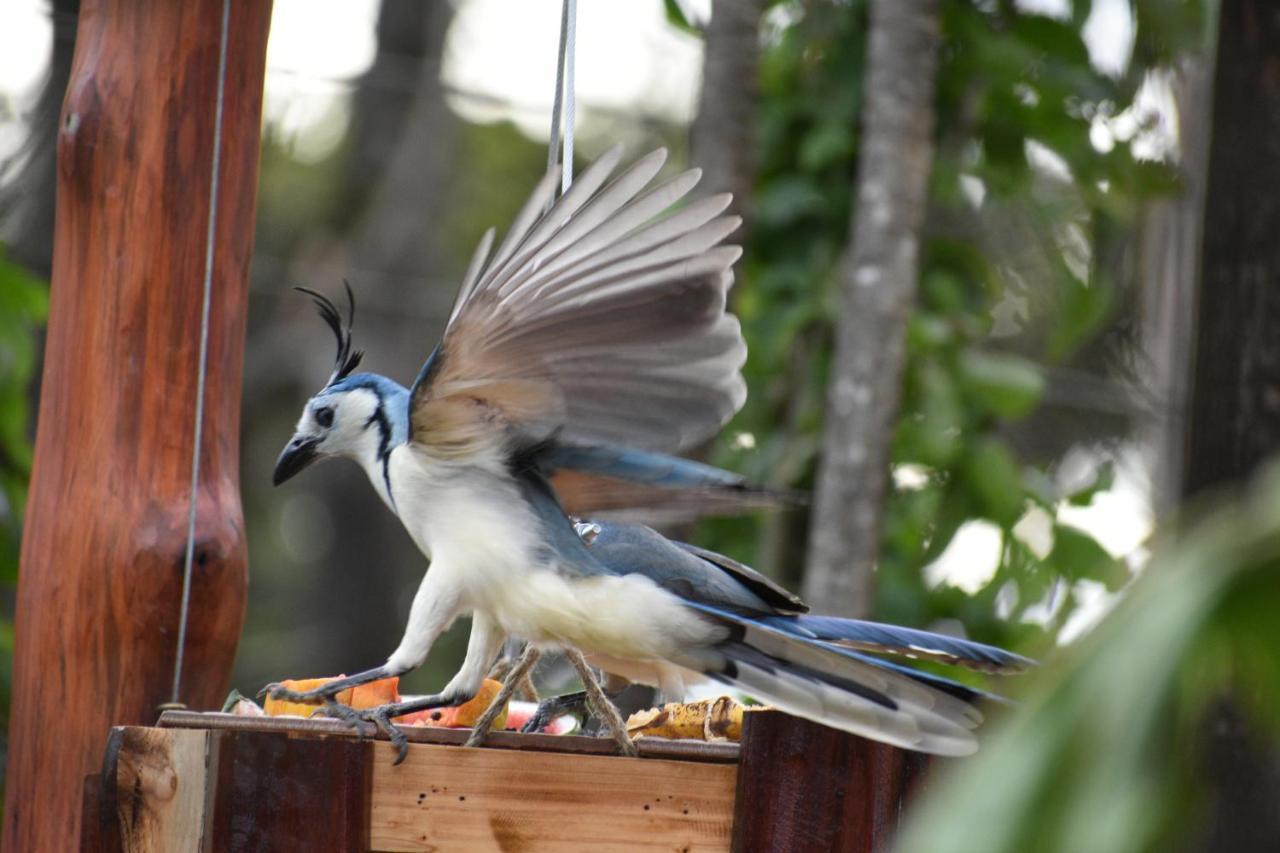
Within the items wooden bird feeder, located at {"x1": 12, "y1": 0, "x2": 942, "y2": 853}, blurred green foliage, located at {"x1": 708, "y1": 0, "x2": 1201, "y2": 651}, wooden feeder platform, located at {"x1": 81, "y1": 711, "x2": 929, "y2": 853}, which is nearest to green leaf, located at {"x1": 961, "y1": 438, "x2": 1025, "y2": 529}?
blurred green foliage, located at {"x1": 708, "y1": 0, "x2": 1201, "y2": 651}

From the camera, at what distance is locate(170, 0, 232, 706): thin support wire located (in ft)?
6.47

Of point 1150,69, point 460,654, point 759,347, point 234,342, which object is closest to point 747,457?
point 759,347

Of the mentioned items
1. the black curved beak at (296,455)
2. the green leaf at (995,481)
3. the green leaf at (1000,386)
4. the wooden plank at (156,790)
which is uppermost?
the green leaf at (1000,386)

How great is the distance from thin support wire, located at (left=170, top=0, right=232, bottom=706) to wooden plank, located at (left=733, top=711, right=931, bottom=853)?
33.0 inches

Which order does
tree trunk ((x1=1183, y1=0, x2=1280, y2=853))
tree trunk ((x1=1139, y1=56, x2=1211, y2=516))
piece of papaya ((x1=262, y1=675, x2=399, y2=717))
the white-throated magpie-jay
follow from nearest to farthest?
tree trunk ((x1=1183, y1=0, x2=1280, y2=853)) < the white-throated magpie-jay < piece of papaya ((x1=262, y1=675, x2=399, y2=717)) < tree trunk ((x1=1139, y1=56, x2=1211, y2=516))

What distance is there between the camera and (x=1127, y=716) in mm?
378

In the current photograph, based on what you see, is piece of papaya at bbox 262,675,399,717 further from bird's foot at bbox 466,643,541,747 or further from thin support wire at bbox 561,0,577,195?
thin support wire at bbox 561,0,577,195

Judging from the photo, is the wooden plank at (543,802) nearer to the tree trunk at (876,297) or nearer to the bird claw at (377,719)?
the bird claw at (377,719)

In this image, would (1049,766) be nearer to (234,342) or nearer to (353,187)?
(234,342)

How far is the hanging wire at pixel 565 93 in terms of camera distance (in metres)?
1.83

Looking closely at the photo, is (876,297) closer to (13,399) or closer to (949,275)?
(949,275)

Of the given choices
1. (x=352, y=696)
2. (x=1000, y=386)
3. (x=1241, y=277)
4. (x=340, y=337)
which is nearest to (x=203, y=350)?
(x=340, y=337)

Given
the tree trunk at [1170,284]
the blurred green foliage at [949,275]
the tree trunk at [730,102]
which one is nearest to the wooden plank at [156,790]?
the tree trunk at [730,102]

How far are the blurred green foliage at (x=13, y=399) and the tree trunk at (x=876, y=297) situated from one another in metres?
1.44
